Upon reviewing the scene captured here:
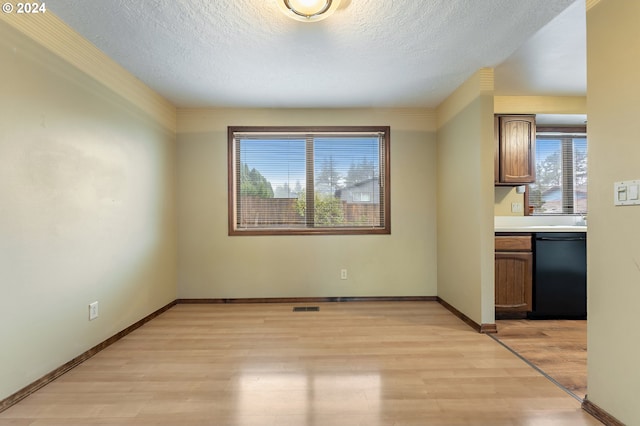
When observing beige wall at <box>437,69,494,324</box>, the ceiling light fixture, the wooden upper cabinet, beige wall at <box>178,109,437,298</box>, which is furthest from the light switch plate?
beige wall at <box>178,109,437,298</box>

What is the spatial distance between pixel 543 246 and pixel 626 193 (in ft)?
6.66

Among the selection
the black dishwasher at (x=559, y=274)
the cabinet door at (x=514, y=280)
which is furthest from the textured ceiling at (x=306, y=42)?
the cabinet door at (x=514, y=280)

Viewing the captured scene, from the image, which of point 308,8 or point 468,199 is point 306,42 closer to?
point 308,8

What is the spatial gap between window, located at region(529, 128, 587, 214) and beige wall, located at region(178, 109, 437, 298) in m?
1.44

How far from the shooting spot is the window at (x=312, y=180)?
164 inches

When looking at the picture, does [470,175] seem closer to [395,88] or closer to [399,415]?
[395,88]

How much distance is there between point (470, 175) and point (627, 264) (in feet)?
5.69

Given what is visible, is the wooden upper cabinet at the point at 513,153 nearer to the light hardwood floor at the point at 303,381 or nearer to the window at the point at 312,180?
the window at the point at 312,180

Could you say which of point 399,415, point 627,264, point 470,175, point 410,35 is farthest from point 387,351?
point 410,35

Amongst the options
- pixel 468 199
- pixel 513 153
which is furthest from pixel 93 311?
pixel 513 153

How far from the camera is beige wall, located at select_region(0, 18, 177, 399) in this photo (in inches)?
74.5

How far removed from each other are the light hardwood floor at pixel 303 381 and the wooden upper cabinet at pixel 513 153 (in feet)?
6.22

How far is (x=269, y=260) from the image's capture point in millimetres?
4113

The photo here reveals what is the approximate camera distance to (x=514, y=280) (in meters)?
3.40
